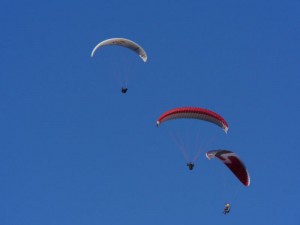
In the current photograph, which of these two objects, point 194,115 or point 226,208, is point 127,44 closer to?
point 194,115

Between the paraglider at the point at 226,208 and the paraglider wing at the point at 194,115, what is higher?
the paraglider wing at the point at 194,115

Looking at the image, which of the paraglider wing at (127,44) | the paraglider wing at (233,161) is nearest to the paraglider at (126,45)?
the paraglider wing at (127,44)

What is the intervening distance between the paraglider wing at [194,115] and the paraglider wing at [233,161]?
162 cm

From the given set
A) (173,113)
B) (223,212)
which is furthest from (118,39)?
(223,212)

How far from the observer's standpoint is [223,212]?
1737 inches

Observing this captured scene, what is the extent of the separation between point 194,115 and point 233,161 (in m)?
4.02

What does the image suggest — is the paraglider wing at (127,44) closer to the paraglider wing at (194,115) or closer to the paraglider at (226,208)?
the paraglider wing at (194,115)

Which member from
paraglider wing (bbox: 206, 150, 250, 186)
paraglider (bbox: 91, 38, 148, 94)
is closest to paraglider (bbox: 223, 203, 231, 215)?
paraglider wing (bbox: 206, 150, 250, 186)

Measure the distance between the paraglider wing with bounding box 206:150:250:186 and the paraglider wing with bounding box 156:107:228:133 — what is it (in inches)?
63.6

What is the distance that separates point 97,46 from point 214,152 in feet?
37.6

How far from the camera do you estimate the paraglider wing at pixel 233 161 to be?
43.1 meters

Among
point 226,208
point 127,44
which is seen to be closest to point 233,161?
point 226,208

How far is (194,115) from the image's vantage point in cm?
4309

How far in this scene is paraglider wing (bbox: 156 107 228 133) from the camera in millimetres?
42812
